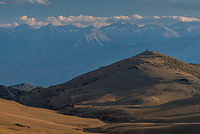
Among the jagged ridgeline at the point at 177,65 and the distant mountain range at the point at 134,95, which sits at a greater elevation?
the jagged ridgeline at the point at 177,65

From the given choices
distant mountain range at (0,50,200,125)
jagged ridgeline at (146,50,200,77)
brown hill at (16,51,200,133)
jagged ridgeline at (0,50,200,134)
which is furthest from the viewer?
jagged ridgeline at (146,50,200,77)

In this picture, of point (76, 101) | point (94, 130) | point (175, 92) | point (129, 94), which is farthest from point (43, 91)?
point (94, 130)

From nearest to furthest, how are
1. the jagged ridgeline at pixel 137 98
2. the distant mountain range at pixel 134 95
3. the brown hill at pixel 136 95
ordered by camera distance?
1. the jagged ridgeline at pixel 137 98
2. the brown hill at pixel 136 95
3. the distant mountain range at pixel 134 95

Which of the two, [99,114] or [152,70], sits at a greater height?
[152,70]

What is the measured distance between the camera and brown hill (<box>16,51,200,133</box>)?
4688cm

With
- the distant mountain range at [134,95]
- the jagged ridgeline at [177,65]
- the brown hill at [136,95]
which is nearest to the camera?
the brown hill at [136,95]

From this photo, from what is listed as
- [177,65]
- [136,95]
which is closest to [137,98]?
[136,95]

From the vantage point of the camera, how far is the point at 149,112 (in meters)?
47.9

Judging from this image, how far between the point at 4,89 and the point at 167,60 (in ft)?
199

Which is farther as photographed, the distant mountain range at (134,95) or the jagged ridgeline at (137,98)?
the distant mountain range at (134,95)

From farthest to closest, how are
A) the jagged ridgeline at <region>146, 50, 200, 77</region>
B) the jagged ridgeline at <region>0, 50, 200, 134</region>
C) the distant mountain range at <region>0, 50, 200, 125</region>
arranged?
the jagged ridgeline at <region>146, 50, 200, 77</region> < the distant mountain range at <region>0, 50, 200, 125</region> < the jagged ridgeline at <region>0, 50, 200, 134</region>

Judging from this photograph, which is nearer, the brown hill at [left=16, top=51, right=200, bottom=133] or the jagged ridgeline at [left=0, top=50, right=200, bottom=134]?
the jagged ridgeline at [left=0, top=50, right=200, bottom=134]

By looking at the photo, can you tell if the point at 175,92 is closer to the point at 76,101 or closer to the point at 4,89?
the point at 76,101

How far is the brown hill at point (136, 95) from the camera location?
154 feet
